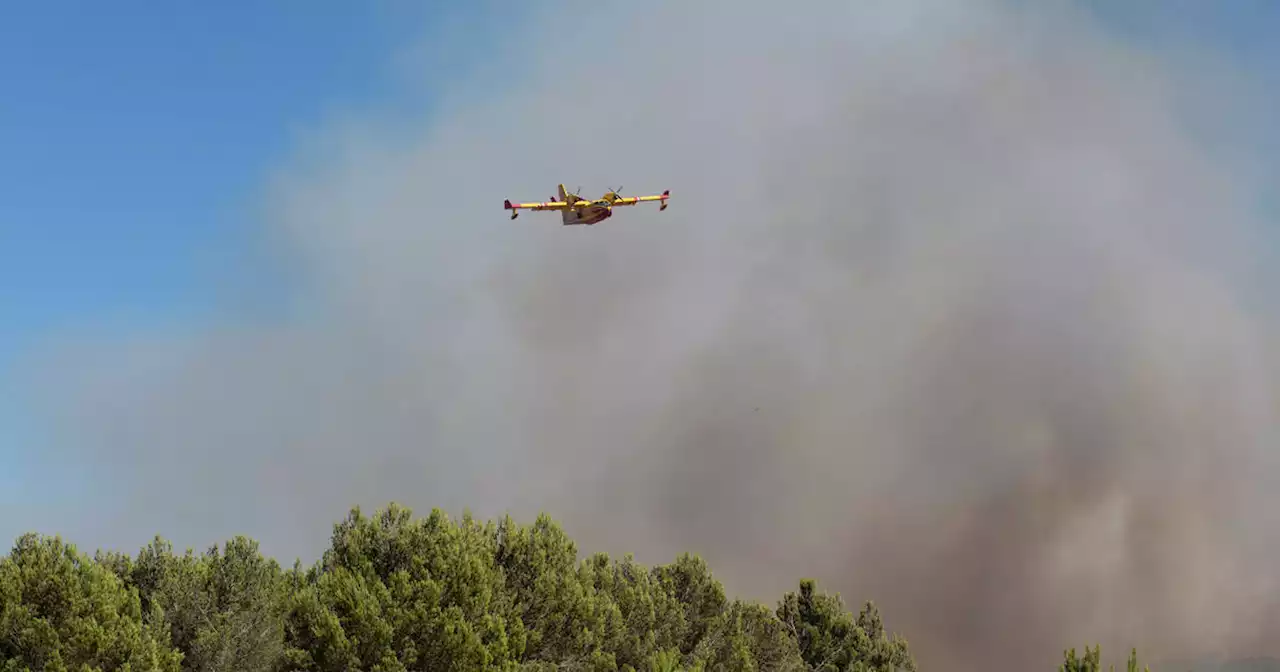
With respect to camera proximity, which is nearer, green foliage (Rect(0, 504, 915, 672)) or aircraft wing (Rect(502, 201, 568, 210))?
green foliage (Rect(0, 504, 915, 672))

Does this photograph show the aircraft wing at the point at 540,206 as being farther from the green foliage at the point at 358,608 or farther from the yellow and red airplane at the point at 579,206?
the green foliage at the point at 358,608

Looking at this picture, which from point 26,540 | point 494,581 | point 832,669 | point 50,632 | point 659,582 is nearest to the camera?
point 50,632

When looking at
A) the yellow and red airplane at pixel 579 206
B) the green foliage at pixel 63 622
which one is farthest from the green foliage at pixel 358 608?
the yellow and red airplane at pixel 579 206

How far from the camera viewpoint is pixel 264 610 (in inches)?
2982

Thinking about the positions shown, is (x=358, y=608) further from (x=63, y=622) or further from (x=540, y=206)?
(x=540, y=206)

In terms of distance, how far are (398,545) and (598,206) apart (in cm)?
2927

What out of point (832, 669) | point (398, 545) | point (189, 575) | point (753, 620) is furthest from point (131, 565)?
point (832, 669)

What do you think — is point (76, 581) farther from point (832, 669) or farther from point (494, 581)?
point (832, 669)

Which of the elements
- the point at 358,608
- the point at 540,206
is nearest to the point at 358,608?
the point at 358,608

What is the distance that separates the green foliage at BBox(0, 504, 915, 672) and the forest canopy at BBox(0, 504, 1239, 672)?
9cm

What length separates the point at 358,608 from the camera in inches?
2530

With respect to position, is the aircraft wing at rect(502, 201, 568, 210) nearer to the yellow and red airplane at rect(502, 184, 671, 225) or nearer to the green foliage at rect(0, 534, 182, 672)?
the yellow and red airplane at rect(502, 184, 671, 225)

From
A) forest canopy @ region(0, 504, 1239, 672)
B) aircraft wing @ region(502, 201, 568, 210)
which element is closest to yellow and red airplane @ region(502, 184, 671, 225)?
aircraft wing @ region(502, 201, 568, 210)

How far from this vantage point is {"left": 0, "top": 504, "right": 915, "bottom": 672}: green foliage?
61.7 metres
